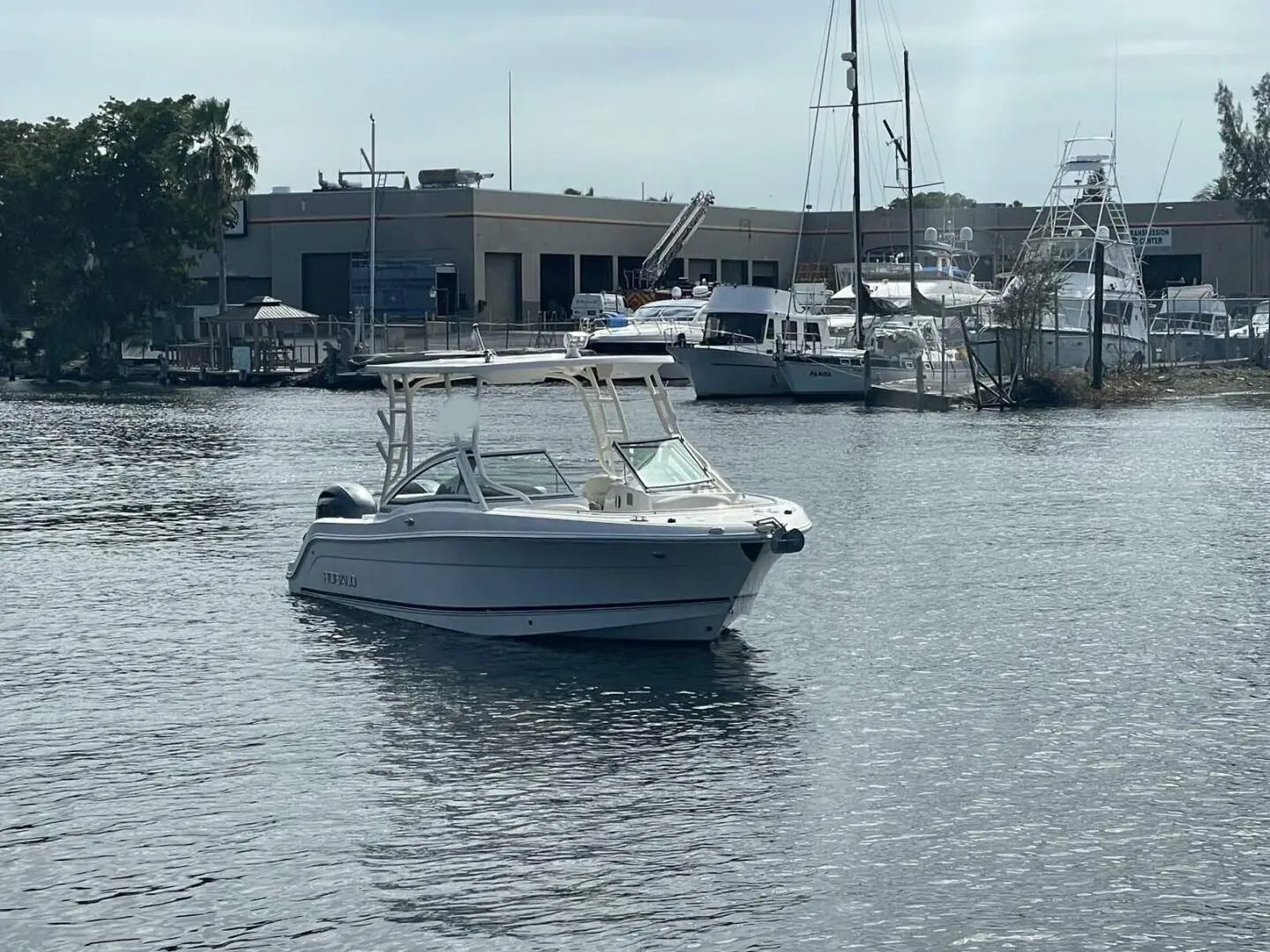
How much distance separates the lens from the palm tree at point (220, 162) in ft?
282

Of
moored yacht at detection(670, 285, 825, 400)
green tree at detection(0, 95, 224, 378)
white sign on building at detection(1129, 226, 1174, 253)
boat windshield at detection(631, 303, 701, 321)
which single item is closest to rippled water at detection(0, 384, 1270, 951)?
moored yacht at detection(670, 285, 825, 400)

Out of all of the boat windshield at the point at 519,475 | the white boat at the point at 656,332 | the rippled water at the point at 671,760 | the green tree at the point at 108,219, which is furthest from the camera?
the green tree at the point at 108,219

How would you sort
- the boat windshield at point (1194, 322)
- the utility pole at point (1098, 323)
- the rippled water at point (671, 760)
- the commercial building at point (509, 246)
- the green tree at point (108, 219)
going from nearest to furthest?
the rippled water at point (671, 760) → the utility pole at point (1098, 323) → the boat windshield at point (1194, 322) → the green tree at point (108, 219) → the commercial building at point (509, 246)

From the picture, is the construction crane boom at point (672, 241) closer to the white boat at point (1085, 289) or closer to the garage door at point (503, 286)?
the garage door at point (503, 286)

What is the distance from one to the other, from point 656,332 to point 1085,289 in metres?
16.1

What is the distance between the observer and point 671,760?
1498 centimetres

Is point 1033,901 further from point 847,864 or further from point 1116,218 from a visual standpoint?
point 1116,218

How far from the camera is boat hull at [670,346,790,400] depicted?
203 feet

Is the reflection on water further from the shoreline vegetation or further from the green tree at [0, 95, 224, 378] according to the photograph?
the green tree at [0, 95, 224, 378]

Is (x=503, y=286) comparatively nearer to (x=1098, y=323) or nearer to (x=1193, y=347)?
(x=1193, y=347)

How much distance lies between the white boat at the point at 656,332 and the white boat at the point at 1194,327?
59.7ft

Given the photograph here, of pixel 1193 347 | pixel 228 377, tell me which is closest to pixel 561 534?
pixel 1193 347

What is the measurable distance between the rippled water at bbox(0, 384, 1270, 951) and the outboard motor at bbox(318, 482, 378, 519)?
1191 millimetres

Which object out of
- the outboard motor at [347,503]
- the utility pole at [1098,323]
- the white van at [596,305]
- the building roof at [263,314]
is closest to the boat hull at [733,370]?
the utility pole at [1098,323]
